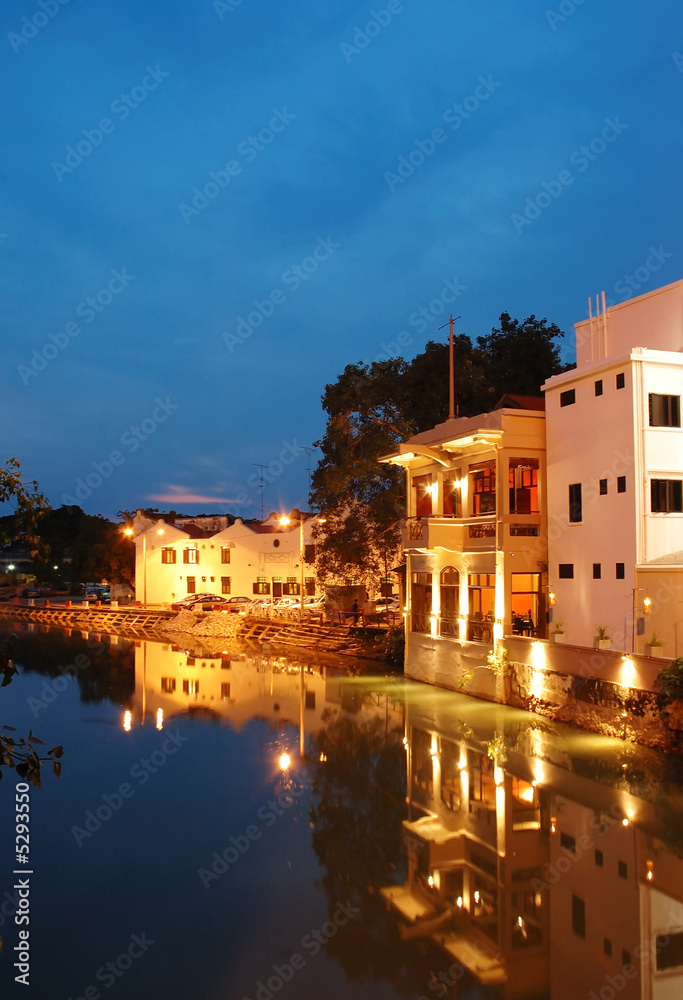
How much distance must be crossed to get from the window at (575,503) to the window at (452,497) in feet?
15.4

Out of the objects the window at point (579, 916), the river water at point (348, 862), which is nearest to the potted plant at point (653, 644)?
the river water at point (348, 862)

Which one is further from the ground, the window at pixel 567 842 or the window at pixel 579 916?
the window at pixel 567 842

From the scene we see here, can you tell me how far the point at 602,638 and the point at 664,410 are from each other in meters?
5.87

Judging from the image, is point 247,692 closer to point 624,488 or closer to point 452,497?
point 452,497

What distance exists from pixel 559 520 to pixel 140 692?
52.2 ft

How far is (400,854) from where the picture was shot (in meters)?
12.9

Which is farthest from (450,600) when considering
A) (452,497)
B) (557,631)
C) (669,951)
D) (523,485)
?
(669,951)

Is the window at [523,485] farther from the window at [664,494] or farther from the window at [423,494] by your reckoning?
the window at [664,494]

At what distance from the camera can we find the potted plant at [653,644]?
17922 mm

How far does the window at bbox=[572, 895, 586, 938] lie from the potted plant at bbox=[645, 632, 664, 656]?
812cm

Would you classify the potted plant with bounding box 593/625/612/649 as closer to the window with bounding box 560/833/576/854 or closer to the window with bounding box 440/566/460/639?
the window with bounding box 440/566/460/639

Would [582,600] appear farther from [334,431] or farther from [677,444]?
[334,431]

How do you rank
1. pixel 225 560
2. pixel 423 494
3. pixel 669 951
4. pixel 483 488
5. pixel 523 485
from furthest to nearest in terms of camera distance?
1. pixel 225 560
2. pixel 423 494
3. pixel 483 488
4. pixel 523 485
5. pixel 669 951

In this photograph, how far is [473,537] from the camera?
2533cm
